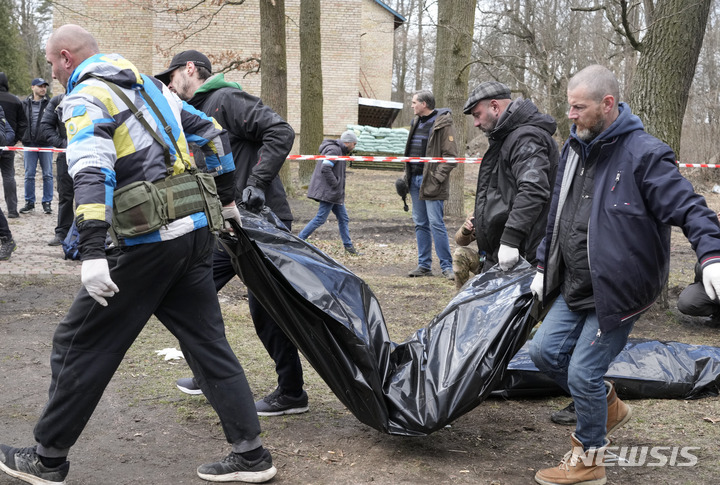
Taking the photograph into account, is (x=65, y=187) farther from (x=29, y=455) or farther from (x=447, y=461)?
(x=447, y=461)

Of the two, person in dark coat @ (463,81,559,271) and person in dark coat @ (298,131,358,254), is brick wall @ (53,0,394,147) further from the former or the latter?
person in dark coat @ (463,81,559,271)

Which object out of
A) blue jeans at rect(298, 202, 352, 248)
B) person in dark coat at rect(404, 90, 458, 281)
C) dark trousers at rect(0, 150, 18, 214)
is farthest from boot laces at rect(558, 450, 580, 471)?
dark trousers at rect(0, 150, 18, 214)

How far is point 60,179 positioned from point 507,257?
6.47 metres

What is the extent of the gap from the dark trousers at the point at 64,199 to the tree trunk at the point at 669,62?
6330 millimetres

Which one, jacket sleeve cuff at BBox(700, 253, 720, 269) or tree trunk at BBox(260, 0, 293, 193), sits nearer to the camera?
jacket sleeve cuff at BBox(700, 253, 720, 269)

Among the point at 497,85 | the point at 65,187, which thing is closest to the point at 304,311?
the point at 497,85

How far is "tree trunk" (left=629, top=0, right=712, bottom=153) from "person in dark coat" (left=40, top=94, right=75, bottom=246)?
6.00 meters

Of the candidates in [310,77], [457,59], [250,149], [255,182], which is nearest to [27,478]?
[255,182]

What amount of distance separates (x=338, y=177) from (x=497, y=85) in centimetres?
539

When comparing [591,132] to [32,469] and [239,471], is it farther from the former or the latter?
[32,469]

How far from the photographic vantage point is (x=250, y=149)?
4383mm

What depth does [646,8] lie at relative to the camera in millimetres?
6570

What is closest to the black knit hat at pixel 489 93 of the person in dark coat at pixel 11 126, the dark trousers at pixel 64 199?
the dark trousers at pixel 64 199

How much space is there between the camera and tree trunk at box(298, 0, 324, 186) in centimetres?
1512
